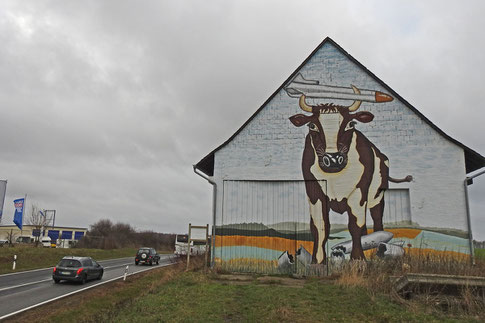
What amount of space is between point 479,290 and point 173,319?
297 inches

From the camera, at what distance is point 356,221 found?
14234 mm

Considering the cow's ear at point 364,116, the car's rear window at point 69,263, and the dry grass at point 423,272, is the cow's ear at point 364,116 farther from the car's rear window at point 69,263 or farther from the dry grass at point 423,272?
the car's rear window at point 69,263

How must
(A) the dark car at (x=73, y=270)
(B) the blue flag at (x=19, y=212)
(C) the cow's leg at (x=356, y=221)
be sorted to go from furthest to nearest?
1. (B) the blue flag at (x=19, y=212)
2. (A) the dark car at (x=73, y=270)
3. (C) the cow's leg at (x=356, y=221)

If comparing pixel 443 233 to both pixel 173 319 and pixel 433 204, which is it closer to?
pixel 433 204

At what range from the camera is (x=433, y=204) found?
13875 millimetres

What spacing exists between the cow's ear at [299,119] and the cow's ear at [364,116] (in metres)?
2.01

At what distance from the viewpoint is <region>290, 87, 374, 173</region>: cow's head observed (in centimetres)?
1488

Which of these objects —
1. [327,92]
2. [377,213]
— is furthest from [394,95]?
[377,213]

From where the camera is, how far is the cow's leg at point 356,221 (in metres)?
14.1

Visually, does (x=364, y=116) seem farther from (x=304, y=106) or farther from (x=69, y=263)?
(x=69, y=263)

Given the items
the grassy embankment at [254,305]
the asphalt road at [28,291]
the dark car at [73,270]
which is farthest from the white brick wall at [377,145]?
the dark car at [73,270]

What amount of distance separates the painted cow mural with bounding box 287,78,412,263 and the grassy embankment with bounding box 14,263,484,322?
2638mm

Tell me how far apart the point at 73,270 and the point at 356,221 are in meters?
13.9

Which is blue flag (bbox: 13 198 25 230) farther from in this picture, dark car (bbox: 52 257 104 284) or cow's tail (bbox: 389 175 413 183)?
cow's tail (bbox: 389 175 413 183)
